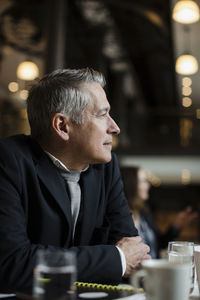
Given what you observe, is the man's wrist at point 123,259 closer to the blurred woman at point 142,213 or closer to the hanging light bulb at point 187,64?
the blurred woman at point 142,213

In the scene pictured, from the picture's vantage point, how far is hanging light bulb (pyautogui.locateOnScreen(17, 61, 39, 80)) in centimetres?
698

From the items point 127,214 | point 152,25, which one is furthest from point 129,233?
point 152,25

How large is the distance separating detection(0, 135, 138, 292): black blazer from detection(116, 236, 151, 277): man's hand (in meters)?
0.07

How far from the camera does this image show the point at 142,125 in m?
13.8

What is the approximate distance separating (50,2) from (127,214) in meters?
5.16

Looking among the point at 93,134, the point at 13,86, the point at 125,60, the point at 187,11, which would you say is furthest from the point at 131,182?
the point at 125,60

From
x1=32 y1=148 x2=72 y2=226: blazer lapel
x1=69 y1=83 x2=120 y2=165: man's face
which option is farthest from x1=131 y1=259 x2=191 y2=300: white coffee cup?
x1=69 y1=83 x2=120 y2=165: man's face

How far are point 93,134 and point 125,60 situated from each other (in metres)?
10.0

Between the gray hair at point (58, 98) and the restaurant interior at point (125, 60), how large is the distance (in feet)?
1.21

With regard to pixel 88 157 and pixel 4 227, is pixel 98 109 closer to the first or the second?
pixel 88 157

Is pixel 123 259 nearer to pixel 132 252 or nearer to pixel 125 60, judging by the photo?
pixel 132 252

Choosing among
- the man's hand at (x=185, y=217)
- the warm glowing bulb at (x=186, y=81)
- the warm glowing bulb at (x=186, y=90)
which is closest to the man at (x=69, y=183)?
the man's hand at (x=185, y=217)

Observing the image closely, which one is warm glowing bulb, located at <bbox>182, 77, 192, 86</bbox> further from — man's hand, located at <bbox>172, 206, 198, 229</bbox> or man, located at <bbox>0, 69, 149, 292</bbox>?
man, located at <bbox>0, 69, 149, 292</bbox>

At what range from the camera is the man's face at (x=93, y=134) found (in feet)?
5.32
